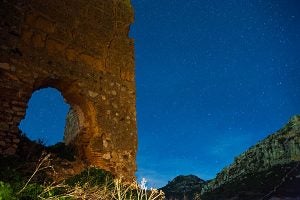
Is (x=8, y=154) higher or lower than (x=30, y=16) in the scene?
lower

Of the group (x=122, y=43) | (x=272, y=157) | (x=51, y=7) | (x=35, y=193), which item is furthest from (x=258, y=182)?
(x=35, y=193)

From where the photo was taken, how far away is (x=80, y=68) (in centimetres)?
890

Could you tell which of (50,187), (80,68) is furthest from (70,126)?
(50,187)

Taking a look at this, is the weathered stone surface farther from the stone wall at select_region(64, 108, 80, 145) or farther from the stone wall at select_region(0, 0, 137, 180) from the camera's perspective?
the stone wall at select_region(0, 0, 137, 180)

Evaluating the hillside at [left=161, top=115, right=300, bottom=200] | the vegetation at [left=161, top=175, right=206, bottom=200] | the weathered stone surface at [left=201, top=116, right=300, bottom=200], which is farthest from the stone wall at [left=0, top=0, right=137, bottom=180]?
the vegetation at [left=161, top=175, right=206, bottom=200]

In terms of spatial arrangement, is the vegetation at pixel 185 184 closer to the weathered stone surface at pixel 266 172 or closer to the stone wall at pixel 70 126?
the weathered stone surface at pixel 266 172

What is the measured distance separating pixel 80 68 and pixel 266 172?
77.6 feet

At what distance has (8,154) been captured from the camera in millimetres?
7168

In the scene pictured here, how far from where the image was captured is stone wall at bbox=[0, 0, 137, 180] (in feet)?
24.7

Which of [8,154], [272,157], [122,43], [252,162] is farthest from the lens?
[252,162]

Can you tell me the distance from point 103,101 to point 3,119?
2814 millimetres

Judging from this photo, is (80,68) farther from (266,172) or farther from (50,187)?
(266,172)

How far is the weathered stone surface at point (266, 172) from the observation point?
21.9 meters

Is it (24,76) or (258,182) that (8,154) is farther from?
(258,182)
